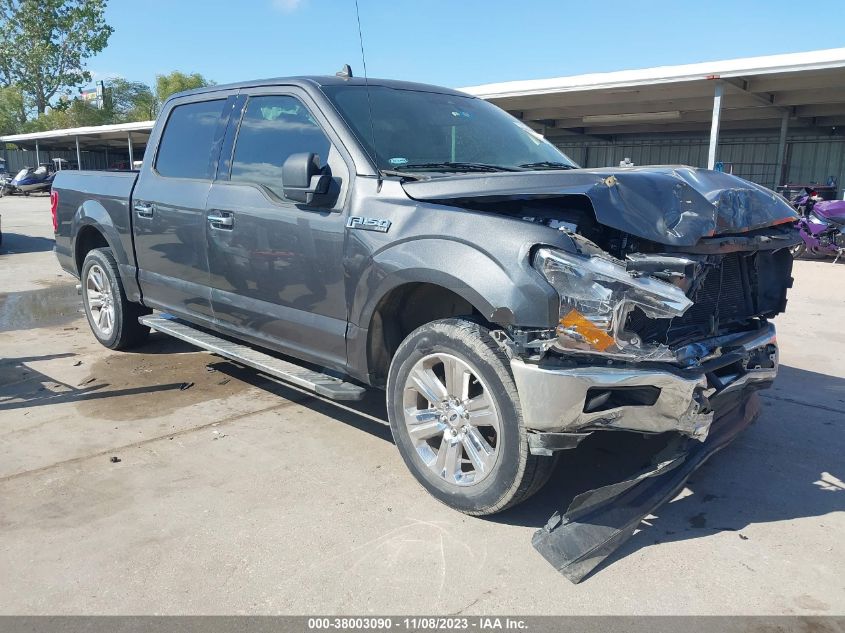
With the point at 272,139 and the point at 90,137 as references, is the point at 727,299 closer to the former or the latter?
the point at 272,139

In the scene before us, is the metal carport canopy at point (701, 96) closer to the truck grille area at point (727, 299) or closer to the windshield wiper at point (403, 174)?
the truck grille area at point (727, 299)

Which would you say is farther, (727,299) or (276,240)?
(276,240)

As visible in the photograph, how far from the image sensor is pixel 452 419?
324cm


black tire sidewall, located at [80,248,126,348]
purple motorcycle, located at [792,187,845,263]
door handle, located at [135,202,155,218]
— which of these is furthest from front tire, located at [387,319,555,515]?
purple motorcycle, located at [792,187,845,263]

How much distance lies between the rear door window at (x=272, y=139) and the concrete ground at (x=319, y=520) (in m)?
1.59

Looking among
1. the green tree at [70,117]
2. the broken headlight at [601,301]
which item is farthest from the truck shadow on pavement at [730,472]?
the green tree at [70,117]

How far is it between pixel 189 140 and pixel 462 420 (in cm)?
318

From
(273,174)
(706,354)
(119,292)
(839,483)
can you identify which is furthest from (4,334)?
(839,483)

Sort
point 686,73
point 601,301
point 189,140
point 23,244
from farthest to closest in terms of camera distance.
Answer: point 23,244 < point 686,73 < point 189,140 < point 601,301

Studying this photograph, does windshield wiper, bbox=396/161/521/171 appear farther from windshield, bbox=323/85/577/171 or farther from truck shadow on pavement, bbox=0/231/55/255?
truck shadow on pavement, bbox=0/231/55/255

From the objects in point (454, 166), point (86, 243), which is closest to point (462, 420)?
point (454, 166)

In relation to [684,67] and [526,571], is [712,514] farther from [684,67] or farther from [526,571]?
[684,67]

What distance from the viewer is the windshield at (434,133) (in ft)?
12.5

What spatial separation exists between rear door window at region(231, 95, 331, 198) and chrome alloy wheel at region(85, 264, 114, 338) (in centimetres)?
222
